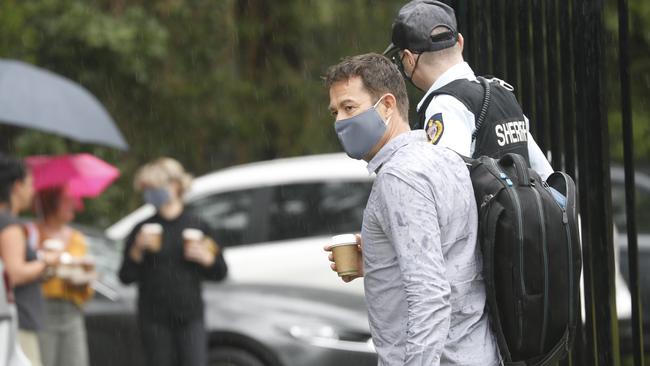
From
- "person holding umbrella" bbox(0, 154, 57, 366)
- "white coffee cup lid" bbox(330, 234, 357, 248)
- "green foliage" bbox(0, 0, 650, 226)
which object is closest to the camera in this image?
"white coffee cup lid" bbox(330, 234, 357, 248)

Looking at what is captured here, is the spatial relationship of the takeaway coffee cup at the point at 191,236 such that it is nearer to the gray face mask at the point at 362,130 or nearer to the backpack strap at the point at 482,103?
the backpack strap at the point at 482,103

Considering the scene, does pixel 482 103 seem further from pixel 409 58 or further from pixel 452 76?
pixel 409 58

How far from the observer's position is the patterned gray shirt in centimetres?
330

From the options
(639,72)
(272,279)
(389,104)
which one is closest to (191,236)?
(272,279)

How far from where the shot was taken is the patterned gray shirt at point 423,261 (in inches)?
130

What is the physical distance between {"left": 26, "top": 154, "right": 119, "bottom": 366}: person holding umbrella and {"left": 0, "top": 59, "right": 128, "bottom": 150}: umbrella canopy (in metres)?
0.42

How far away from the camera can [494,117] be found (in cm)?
383

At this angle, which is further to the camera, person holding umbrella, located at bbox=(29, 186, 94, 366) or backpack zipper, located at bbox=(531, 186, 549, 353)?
person holding umbrella, located at bbox=(29, 186, 94, 366)

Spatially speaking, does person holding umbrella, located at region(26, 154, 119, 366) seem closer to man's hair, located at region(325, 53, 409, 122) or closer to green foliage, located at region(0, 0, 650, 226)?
man's hair, located at region(325, 53, 409, 122)

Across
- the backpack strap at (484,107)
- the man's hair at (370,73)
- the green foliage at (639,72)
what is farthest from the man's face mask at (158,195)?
the green foliage at (639,72)

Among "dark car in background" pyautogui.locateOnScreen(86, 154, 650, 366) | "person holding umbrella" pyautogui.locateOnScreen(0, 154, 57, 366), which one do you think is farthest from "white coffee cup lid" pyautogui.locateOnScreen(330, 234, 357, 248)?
"dark car in background" pyautogui.locateOnScreen(86, 154, 650, 366)

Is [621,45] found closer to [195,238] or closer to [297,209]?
[195,238]

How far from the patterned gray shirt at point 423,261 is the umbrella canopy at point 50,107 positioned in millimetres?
5450

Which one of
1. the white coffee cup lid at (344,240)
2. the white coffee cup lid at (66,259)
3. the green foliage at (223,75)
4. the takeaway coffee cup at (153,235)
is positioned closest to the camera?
the white coffee cup lid at (344,240)
